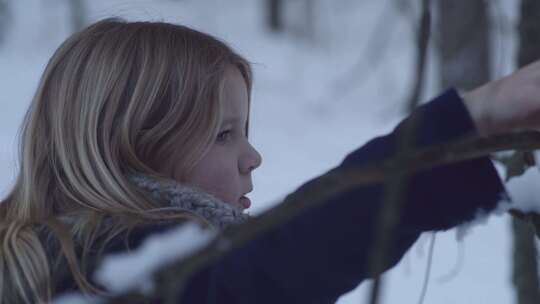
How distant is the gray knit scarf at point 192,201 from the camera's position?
3.80 feet

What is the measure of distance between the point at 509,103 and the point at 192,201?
54cm

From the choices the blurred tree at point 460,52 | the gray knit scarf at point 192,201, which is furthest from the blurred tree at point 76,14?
the gray knit scarf at point 192,201

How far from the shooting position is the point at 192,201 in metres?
1.16

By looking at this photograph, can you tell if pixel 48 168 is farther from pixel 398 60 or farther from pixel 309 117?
pixel 398 60

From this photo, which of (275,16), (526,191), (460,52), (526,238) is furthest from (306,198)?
(275,16)

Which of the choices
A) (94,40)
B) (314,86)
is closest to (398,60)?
(314,86)

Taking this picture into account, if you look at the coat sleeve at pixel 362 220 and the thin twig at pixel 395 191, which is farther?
the coat sleeve at pixel 362 220

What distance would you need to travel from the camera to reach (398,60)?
12547mm

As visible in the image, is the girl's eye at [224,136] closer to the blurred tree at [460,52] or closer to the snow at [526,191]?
the snow at [526,191]

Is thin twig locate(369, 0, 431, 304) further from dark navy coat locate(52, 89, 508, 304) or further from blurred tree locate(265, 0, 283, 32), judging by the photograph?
blurred tree locate(265, 0, 283, 32)

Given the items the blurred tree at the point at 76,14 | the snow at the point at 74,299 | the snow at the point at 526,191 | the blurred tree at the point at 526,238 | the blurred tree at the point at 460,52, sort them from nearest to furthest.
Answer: the snow at the point at 74,299
the snow at the point at 526,191
the blurred tree at the point at 526,238
the blurred tree at the point at 460,52
the blurred tree at the point at 76,14

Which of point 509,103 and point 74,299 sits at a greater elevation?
point 509,103

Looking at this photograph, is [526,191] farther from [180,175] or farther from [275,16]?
[275,16]

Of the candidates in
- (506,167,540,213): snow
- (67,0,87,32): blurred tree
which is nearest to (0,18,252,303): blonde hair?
(506,167,540,213): snow
